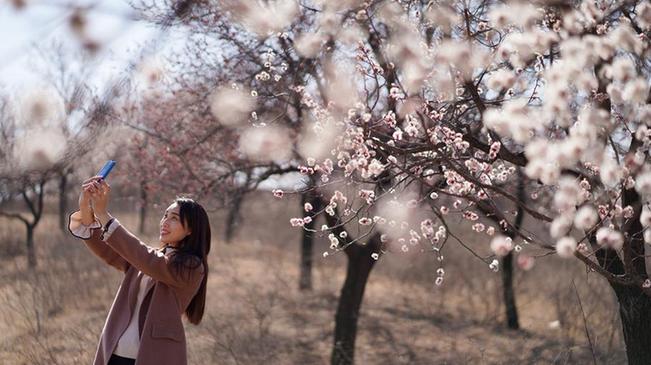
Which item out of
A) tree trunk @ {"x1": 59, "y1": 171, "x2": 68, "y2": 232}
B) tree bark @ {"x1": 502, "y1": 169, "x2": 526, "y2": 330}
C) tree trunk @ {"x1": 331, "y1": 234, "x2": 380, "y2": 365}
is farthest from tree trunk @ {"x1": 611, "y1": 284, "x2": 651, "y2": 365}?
tree trunk @ {"x1": 59, "y1": 171, "x2": 68, "y2": 232}

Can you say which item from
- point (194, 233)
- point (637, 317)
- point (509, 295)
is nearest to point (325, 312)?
point (509, 295)

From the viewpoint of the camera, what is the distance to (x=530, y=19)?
3.23 m

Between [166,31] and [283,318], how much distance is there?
30.6 feet

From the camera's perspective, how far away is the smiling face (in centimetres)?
344

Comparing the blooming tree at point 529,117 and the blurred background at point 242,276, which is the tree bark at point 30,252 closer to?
the blurred background at point 242,276

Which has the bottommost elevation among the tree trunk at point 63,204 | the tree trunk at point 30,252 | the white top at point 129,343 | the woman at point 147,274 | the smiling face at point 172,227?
the white top at point 129,343

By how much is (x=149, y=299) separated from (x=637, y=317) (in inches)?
110

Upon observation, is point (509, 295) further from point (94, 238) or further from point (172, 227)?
point (94, 238)

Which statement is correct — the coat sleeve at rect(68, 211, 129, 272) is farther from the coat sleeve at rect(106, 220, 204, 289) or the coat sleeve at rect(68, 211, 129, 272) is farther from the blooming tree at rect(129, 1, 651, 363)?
the blooming tree at rect(129, 1, 651, 363)

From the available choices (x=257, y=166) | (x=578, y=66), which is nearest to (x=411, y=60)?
A: (x=578, y=66)

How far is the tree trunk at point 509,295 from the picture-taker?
11109 millimetres

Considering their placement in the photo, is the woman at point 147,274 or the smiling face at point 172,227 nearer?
the woman at point 147,274

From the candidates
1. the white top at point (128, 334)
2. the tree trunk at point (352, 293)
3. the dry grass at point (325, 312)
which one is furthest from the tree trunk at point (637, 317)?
the tree trunk at point (352, 293)

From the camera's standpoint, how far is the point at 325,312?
12.1 metres
